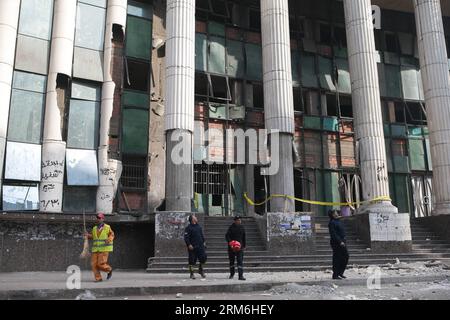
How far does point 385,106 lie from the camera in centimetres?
2291

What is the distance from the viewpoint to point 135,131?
17.6 metres

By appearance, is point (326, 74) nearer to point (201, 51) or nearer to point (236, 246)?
point (201, 51)

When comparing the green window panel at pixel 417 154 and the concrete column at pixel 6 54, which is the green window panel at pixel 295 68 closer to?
the green window panel at pixel 417 154

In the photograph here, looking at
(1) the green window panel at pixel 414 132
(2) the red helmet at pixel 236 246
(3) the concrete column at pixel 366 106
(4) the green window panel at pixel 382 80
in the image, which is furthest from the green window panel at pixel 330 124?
(2) the red helmet at pixel 236 246

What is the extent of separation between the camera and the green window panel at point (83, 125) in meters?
16.3

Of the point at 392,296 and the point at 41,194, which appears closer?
the point at 392,296

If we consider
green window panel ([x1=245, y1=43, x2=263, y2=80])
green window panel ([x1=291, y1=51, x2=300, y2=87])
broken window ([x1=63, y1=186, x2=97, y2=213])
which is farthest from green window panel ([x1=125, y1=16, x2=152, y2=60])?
green window panel ([x1=291, y1=51, x2=300, y2=87])

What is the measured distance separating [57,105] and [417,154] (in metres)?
17.9

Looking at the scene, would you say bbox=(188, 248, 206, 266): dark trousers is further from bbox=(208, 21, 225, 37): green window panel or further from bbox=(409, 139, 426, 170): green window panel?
bbox=(409, 139, 426, 170): green window panel
